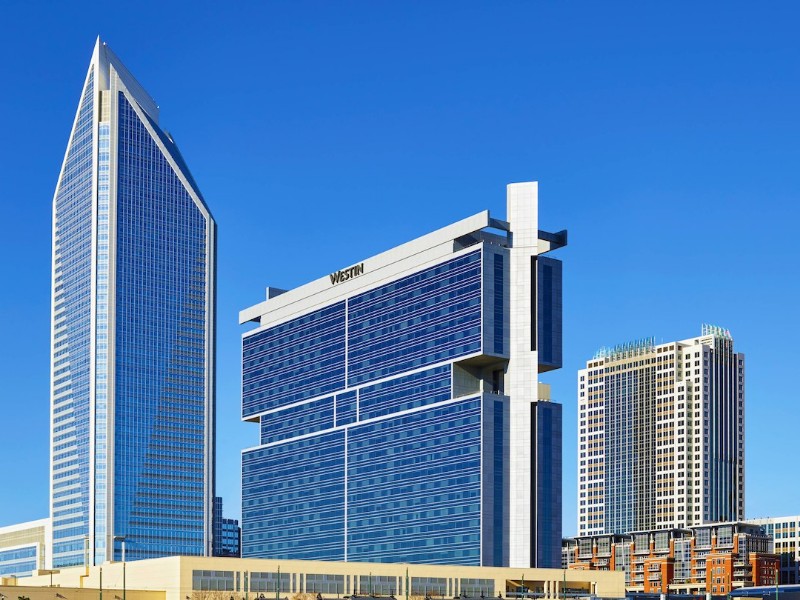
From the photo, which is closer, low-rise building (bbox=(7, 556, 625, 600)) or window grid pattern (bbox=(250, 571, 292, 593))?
low-rise building (bbox=(7, 556, 625, 600))

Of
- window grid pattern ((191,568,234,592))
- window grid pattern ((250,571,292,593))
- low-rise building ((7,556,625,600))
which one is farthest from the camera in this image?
window grid pattern ((250,571,292,593))

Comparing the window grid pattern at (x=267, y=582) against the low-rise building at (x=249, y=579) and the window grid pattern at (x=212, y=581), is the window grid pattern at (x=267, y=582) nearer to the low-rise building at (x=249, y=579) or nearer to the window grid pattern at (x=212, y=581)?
the low-rise building at (x=249, y=579)

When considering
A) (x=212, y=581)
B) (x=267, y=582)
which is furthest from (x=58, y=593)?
(x=267, y=582)

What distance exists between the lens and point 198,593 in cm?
17438

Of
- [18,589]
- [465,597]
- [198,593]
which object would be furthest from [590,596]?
[18,589]

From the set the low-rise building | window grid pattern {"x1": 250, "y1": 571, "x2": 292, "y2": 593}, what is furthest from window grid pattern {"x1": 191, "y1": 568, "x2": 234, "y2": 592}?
window grid pattern {"x1": 250, "y1": 571, "x2": 292, "y2": 593}

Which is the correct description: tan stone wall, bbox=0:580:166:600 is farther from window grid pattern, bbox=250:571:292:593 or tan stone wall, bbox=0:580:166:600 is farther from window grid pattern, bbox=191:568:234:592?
window grid pattern, bbox=250:571:292:593

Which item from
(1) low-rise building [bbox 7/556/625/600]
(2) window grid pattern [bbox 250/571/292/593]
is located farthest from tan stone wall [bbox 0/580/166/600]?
(2) window grid pattern [bbox 250/571/292/593]

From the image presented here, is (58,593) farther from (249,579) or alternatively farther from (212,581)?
(249,579)

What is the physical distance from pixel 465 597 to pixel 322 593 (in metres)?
21.5

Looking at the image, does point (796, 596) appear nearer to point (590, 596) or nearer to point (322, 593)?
point (590, 596)

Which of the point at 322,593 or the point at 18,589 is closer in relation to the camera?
the point at 18,589

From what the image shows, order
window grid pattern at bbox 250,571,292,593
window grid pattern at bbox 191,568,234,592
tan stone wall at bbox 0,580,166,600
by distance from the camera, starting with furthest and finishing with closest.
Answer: window grid pattern at bbox 250,571,292,593
window grid pattern at bbox 191,568,234,592
tan stone wall at bbox 0,580,166,600

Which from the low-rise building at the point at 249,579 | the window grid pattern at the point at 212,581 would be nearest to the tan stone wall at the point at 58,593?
the low-rise building at the point at 249,579
